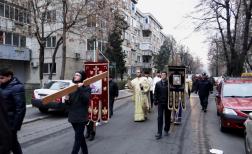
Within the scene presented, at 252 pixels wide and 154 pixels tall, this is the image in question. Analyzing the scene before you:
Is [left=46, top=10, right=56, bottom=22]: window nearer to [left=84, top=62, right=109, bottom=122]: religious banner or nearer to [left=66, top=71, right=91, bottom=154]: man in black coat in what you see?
[left=84, top=62, right=109, bottom=122]: religious banner

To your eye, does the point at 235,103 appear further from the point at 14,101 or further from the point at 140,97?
the point at 14,101

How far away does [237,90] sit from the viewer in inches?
483

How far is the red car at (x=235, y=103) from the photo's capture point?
10.1 metres

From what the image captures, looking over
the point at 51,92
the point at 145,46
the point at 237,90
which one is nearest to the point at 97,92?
the point at 237,90

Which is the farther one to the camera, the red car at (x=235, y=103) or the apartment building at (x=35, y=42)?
the apartment building at (x=35, y=42)

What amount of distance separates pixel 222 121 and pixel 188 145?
2.06 meters

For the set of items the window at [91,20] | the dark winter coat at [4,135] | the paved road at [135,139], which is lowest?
the paved road at [135,139]

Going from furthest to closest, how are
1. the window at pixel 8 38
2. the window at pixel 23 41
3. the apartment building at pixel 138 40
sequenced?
the apartment building at pixel 138 40
the window at pixel 23 41
the window at pixel 8 38

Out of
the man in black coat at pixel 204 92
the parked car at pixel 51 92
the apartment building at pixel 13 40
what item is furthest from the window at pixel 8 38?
the man in black coat at pixel 204 92

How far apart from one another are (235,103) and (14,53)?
3033 centimetres

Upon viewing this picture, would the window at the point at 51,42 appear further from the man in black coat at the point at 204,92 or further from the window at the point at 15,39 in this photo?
the man in black coat at the point at 204,92

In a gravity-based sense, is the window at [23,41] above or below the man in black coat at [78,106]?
above

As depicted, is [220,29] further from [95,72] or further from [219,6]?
[95,72]

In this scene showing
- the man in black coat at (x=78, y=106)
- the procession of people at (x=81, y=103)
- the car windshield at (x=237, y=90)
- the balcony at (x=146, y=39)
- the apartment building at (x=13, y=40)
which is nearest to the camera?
the procession of people at (x=81, y=103)
